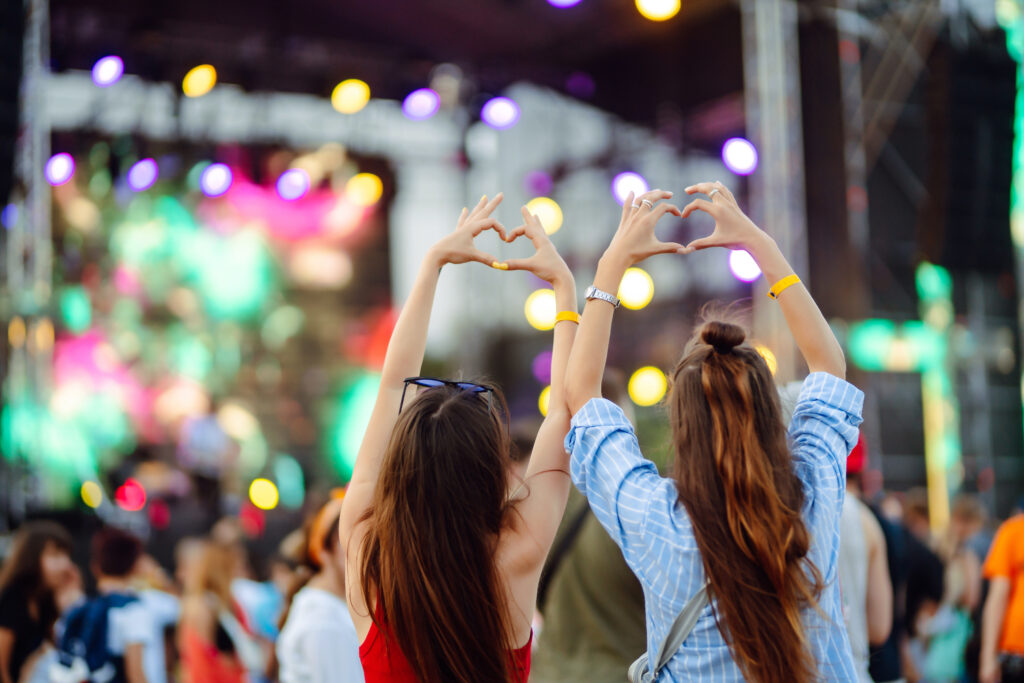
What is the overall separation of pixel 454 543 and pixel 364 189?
13.9 meters

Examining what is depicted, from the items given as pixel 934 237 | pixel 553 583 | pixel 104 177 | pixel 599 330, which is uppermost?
pixel 104 177

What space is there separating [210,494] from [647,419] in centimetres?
541

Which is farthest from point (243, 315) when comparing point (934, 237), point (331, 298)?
point (934, 237)

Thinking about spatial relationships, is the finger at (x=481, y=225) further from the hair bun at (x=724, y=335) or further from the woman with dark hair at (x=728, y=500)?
the hair bun at (x=724, y=335)

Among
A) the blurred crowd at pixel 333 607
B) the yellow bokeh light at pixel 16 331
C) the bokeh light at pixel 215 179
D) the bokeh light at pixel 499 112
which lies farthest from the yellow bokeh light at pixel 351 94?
the blurred crowd at pixel 333 607

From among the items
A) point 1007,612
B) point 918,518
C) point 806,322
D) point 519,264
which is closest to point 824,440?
point 806,322

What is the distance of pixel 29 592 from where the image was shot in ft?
12.6

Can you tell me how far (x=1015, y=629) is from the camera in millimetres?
4238

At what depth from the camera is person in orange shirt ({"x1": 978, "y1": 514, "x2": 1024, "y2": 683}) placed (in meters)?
4.24

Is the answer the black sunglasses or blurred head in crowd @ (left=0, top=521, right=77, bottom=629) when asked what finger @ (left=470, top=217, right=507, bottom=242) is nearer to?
the black sunglasses

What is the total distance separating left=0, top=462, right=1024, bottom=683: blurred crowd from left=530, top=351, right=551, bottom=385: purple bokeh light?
22.3 ft

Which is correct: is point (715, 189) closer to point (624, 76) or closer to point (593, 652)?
point (593, 652)

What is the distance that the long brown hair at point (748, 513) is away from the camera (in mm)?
1479

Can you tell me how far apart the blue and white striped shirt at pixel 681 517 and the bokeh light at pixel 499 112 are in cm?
1050
